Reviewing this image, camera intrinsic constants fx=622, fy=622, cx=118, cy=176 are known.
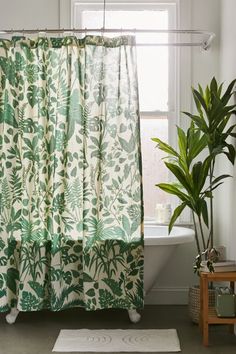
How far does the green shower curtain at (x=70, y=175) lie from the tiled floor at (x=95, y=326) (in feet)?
0.55

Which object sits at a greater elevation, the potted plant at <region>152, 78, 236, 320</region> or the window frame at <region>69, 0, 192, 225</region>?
the window frame at <region>69, 0, 192, 225</region>

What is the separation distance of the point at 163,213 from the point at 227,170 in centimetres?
66

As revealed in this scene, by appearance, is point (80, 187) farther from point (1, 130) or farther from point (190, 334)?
point (190, 334)

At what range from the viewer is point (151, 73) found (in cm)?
507

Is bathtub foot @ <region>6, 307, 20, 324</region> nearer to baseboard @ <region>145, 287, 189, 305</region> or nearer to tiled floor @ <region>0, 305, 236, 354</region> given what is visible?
tiled floor @ <region>0, 305, 236, 354</region>

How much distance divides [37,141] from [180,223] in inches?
56.9

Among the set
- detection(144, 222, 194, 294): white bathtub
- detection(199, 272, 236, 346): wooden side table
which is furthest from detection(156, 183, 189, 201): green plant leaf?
detection(199, 272, 236, 346): wooden side table

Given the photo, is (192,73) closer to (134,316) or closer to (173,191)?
(173,191)

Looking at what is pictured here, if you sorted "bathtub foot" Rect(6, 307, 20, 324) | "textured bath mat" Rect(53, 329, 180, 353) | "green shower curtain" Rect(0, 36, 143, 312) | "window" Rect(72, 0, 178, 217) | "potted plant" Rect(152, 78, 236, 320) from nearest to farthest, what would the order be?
1. "textured bath mat" Rect(53, 329, 180, 353)
2. "potted plant" Rect(152, 78, 236, 320)
3. "green shower curtain" Rect(0, 36, 143, 312)
4. "bathtub foot" Rect(6, 307, 20, 324)
5. "window" Rect(72, 0, 178, 217)

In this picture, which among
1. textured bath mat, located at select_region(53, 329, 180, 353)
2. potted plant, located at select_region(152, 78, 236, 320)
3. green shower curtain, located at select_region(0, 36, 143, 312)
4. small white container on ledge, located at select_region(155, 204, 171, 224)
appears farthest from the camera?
small white container on ledge, located at select_region(155, 204, 171, 224)

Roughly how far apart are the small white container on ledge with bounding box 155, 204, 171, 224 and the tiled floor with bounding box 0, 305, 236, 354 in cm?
68

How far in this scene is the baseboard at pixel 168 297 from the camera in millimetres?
4957

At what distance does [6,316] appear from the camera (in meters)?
4.32

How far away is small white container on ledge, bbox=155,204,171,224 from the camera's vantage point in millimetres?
4914
